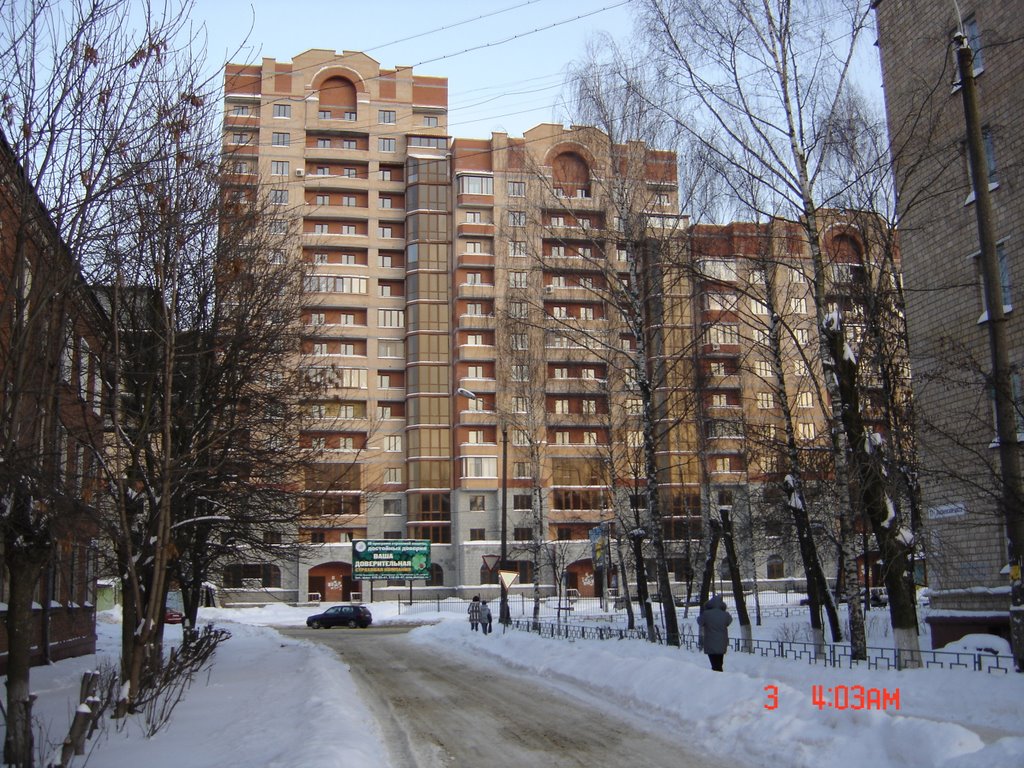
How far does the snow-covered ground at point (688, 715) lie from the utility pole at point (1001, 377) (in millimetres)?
1378

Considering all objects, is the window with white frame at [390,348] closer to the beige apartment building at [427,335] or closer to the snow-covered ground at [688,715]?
the beige apartment building at [427,335]

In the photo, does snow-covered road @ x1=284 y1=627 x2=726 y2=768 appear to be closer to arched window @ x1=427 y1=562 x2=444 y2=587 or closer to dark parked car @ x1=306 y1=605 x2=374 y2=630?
dark parked car @ x1=306 y1=605 x2=374 y2=630

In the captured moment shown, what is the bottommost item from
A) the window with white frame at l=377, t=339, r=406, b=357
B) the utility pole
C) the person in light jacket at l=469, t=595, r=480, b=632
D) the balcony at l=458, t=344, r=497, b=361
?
the person in light jacket at l=469, t=595, r=480, b=632

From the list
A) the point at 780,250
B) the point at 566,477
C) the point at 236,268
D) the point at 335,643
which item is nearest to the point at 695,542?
the point at 566,477

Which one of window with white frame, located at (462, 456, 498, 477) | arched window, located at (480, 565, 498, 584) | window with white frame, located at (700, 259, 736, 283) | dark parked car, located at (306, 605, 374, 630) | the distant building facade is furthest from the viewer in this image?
arched window, located at (480, 565, 498, 584)

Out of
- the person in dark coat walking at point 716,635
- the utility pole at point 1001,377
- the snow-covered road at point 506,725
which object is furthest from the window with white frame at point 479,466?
the utility pole at point 1001,377

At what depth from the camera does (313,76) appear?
7156 cm

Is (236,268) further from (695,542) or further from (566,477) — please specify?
(566,477)

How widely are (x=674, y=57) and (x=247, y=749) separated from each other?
13.4 meters

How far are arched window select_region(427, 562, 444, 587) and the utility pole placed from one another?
183 ft

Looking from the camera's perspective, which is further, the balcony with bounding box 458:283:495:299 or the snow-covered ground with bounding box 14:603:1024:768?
the balcony with bounding box 458:283:495:299

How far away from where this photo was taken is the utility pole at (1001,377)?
10.9 metres

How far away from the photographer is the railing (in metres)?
14.3

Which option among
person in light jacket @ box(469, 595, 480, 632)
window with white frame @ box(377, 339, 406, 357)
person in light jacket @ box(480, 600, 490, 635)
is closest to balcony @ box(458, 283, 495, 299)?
window with white frame @ box(377, 339, 406, 357)
